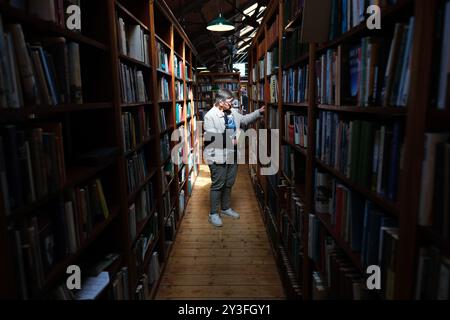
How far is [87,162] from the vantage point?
4.81 feet

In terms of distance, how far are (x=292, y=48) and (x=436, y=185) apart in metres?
1.81

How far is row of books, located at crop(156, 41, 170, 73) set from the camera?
2.90m

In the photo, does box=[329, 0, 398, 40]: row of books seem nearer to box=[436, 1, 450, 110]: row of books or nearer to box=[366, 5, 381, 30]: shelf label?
box=[366, 5, 381, 30]: shelf label

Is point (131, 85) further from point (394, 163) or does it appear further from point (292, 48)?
point (394, 163)

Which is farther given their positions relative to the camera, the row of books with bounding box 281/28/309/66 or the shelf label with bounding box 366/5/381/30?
the row of books with bounding box 281/28/309/66

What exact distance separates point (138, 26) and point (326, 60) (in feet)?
4.51

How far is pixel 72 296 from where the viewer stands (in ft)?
4.09

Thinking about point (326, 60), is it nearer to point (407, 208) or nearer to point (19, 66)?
point (407, 208)

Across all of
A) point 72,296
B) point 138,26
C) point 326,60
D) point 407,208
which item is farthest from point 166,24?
point 407,208

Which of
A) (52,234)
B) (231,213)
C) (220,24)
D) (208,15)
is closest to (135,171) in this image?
(52,234)

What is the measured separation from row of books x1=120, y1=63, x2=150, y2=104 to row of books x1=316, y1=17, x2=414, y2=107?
1.16m

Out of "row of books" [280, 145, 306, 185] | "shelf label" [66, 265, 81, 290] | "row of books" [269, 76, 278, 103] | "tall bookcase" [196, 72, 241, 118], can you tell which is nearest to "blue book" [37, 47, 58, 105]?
"shelf label" [66, 265, 81, 290]

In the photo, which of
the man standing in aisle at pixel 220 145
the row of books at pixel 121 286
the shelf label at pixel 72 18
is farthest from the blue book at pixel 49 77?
the man standing in aisle at pixel 220 145

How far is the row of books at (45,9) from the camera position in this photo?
1021 millimetres
